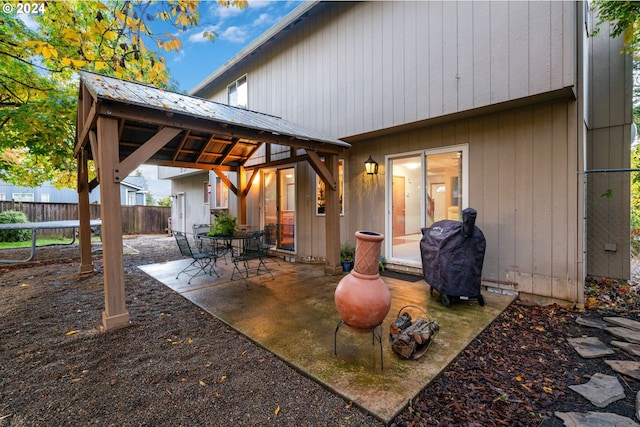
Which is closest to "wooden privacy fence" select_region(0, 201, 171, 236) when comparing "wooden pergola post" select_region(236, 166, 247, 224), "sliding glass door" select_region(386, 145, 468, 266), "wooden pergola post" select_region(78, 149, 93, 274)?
"wooden pergola post" select_region(78, 149, 93, 274)

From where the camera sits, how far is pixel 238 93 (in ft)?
28.9

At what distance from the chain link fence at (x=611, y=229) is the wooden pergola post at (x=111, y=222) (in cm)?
689

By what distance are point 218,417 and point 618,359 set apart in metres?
3.46

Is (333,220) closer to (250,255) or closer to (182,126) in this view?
(250,255)

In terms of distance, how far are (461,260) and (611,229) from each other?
3.52 m

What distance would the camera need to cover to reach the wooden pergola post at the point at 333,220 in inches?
213

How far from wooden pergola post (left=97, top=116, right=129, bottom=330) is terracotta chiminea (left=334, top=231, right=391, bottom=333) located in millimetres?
2570

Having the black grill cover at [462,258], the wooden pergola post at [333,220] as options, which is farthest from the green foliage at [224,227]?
the black grill cover at [462,258]

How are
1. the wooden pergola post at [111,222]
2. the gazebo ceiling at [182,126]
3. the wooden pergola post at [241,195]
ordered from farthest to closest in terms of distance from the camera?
the wooden pergola post at [241,195], the gazebo ceiling at [182,126], the wooden pergola post at [111,222]

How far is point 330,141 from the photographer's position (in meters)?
5.09

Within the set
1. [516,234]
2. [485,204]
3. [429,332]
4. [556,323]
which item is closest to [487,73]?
[485,204]

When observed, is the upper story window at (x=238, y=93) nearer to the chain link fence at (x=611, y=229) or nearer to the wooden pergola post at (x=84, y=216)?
the wooden pergola post at (x=84, y=216)

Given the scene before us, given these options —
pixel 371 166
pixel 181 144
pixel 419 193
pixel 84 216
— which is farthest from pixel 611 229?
pixel 84 216

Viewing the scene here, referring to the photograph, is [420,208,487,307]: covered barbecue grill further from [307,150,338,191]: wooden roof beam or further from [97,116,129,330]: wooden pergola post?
[97,116,129,330]: wooden pergola post
